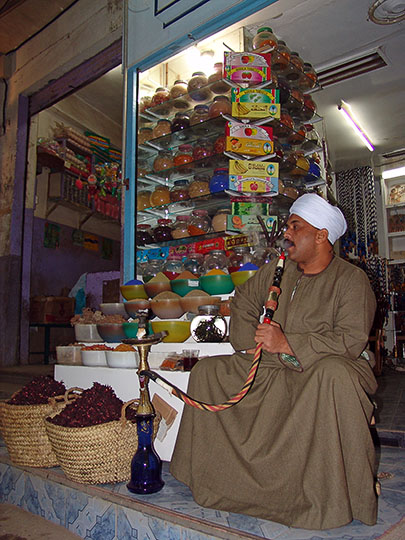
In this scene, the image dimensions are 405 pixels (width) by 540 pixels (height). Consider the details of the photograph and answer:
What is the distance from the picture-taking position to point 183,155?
14.1ft

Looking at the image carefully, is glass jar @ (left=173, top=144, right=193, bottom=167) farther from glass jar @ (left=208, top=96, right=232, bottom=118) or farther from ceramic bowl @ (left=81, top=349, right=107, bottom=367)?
ceramic bowl @ (left=81, top=349, right=107, bottom=367)

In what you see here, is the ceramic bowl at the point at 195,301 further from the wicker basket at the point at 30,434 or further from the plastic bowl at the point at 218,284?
the wicker basket at the point at 30,434

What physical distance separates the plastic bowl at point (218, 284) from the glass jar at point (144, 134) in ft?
6.62

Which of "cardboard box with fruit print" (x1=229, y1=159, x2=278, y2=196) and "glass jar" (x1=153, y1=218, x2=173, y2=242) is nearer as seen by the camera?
"cardboard box with fruit print" (x1=229, y1=159, x2=278, y2=196)

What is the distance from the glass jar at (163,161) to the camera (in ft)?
14.4

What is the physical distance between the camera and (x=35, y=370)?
5.51 m

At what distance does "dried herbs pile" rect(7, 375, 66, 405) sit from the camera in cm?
251

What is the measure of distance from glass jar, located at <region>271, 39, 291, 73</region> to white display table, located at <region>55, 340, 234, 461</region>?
309cm

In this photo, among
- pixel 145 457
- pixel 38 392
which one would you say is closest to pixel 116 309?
pixel 38 392

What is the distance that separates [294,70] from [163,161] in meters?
1.63

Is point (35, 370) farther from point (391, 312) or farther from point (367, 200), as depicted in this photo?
point (367, 200)

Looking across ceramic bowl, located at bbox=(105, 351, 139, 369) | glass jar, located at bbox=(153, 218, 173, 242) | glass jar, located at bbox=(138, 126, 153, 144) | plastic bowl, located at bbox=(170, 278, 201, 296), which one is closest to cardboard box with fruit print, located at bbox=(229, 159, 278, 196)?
glass jar, located at bbox=(153, 218, 173, 242)

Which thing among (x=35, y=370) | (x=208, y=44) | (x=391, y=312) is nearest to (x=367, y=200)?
(x=391, y=312)

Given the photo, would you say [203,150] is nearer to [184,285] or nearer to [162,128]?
[162,128]
